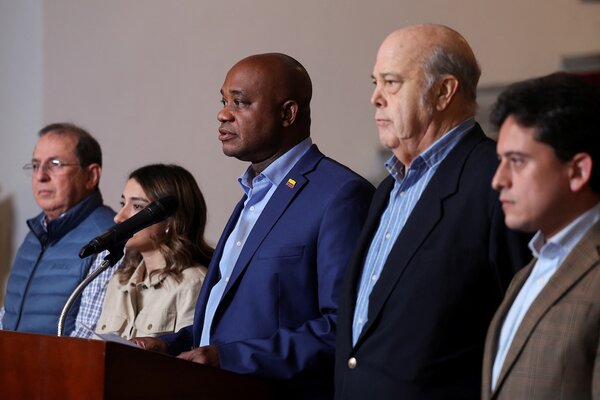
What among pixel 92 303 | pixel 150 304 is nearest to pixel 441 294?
pixel 150 304

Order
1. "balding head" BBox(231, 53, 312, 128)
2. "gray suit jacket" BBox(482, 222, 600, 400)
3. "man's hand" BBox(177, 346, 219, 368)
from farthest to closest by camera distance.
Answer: "balding head" BBox(231, 53, 312, 128) < "man's hand" BBox(177, 346, 219, 368) < "gray suit jacket" BBox(482, 222, 600, 400)

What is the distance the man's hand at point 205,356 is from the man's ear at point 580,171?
1.14 metres

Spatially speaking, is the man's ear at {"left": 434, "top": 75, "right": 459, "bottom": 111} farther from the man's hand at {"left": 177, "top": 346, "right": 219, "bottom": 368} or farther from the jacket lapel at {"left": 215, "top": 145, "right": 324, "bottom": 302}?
the man's hand at {"left": 177, "top": 346, "right": 219, "bottom": 368}

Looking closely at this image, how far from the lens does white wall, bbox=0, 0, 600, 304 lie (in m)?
4.36

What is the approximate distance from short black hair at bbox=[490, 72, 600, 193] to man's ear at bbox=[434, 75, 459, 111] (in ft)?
1.52

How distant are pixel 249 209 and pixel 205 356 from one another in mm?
596

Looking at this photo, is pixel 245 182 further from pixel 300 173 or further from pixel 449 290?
pixel 449 290

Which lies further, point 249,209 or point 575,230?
point 249,209

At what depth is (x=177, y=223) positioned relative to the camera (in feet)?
12.8

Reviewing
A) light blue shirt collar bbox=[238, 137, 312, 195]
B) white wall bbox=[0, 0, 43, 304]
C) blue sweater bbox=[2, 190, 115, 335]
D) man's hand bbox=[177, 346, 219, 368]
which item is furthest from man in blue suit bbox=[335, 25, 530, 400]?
white wall bbox=[0, 0, 43, 304]

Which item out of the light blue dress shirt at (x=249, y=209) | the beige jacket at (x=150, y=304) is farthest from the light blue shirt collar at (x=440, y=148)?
the beige jacket at (x=150, y=304)

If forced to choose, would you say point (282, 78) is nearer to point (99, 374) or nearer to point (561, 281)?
point (99, 374)

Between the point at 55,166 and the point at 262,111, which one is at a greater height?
the point at 262,111

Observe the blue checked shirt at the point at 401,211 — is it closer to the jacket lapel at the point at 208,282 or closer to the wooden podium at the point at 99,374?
the wooden podium at the point at 99,374
